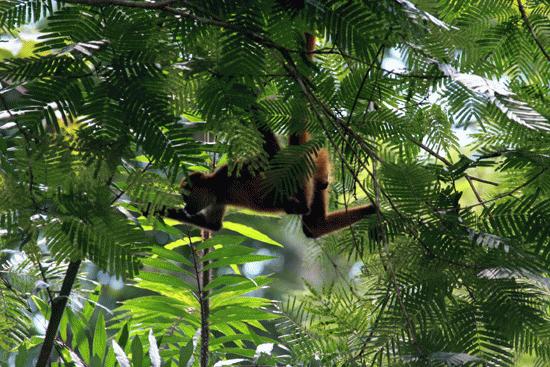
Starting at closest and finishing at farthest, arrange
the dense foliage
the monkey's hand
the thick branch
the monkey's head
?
the dense foliage → the thick branch → the monkey's hand → the monkey's head

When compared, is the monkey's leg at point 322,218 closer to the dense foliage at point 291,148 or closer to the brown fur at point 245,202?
the brown fur at point 245,202

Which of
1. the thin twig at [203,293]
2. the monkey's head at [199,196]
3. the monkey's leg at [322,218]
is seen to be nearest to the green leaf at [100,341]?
the thin twig at [203,293]

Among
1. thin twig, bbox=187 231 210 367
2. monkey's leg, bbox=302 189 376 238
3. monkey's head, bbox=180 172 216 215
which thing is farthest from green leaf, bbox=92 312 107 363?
monkey's head, bbox=180 172 216 215

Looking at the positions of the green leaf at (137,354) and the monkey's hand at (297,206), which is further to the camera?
the monkey's hand at (297,206)

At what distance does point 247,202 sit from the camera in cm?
444

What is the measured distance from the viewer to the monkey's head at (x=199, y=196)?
4.29 meters

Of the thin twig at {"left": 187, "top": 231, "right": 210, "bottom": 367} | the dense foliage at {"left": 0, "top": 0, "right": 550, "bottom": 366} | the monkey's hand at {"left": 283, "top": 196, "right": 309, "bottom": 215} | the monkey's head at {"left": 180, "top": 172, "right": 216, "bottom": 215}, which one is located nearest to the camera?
the dense foliage at {"left": 0, "top": 0, "right": 550, "bottom": 366}

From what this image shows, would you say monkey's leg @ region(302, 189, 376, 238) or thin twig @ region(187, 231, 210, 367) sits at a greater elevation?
monkey's leg @ region(302, 189, 376, 238)

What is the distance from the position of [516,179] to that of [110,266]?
162cm

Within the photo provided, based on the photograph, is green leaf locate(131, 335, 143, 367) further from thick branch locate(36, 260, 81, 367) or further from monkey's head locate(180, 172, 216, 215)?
monkey's head locate(180, 172, 216, 215)

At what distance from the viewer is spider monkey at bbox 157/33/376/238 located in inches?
149

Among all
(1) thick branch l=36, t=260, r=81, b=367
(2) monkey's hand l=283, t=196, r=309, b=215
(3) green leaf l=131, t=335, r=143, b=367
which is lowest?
(3) green leaf l=131, t=335, r=143, b=367

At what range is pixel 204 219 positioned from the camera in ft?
14.4

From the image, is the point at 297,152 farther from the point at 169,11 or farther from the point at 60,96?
the point at 60,96
